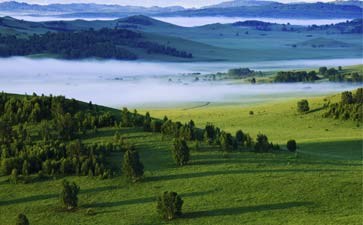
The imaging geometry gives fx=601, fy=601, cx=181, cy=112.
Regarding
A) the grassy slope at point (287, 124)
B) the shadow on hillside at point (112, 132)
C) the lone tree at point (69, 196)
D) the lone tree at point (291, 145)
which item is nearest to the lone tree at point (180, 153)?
the shadow on hillside at point (112, 132)

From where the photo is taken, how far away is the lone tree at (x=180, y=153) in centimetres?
4062

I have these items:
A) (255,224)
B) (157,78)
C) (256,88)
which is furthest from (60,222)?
(157,78)

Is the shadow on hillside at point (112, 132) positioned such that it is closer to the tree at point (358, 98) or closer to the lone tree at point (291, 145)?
the lone tree at point (291, 145)

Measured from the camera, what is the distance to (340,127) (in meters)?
69.1

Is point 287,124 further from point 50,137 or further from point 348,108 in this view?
point 50,137

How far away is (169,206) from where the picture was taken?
3106 centimetres

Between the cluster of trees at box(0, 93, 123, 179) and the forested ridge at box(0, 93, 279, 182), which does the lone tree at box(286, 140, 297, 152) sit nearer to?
the forested ridge at box(0, 93, 279, 182)

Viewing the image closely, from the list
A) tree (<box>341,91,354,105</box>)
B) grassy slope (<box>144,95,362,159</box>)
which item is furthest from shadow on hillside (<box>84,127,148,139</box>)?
tree (<box>341,91,354,105</box>)

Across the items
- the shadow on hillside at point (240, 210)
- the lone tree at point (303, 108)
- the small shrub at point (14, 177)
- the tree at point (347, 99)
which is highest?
the tree at point (347, 99)

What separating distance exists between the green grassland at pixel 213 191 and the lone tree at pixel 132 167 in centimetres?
53

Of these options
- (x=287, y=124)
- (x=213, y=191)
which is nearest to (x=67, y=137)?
(x=213, y=191)

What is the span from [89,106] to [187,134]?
1200cm

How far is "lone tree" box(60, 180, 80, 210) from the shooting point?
32750 mm

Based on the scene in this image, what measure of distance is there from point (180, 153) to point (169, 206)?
32.1 feet
